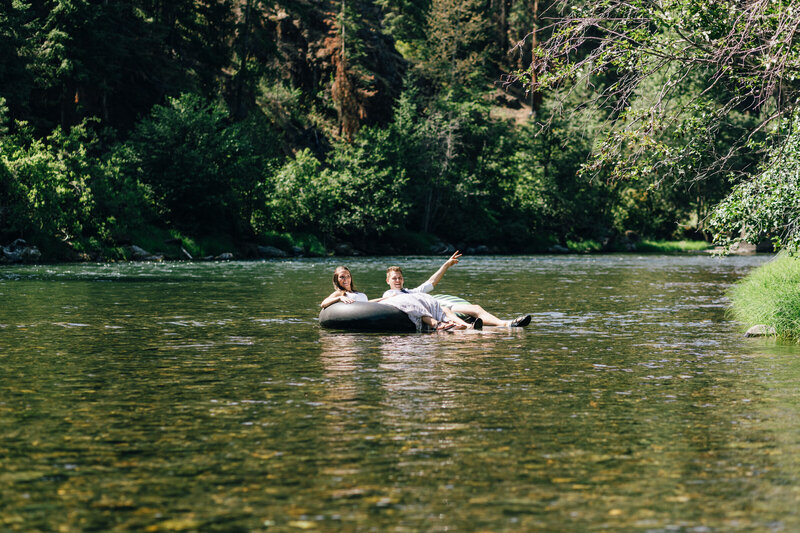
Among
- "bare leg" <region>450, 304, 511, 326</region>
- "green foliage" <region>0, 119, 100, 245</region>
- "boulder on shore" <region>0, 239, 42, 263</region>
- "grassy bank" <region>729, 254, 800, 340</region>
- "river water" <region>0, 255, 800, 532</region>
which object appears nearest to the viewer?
"river water" <region>0, 255, 800, 532</region>

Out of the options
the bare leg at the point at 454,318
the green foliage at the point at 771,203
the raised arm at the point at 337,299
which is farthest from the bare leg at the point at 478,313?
the green foliage at the point at 771,203

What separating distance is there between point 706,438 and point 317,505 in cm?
380

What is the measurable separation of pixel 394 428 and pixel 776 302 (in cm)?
1040

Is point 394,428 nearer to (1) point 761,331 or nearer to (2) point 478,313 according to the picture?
(2) point 478,313

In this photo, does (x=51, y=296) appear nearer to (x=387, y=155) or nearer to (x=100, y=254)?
(x=100, y=254)

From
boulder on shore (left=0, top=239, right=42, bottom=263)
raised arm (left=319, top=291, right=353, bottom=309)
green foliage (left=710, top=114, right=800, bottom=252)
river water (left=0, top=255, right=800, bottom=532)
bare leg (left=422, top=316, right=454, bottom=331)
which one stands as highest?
green foliage (left=710, top=114, right=800, bottom=252)

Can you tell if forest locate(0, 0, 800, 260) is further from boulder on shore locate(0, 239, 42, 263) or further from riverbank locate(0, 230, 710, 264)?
boulder on shore locate(0, 239, 42, 263)

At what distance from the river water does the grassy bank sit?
75 cm

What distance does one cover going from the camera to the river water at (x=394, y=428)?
5.91m

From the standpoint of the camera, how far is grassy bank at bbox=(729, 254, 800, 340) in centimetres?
1569

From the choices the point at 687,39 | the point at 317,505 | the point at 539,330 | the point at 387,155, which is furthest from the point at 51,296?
the point at 387,155

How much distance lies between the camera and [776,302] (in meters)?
16.2

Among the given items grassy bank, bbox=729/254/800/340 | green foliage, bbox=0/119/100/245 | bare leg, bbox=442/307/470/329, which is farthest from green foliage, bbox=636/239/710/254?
bare leg, bbox=442/307/470/329

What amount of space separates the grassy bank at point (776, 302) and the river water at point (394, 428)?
0.75m
